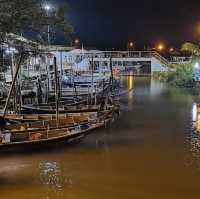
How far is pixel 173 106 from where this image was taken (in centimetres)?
3628

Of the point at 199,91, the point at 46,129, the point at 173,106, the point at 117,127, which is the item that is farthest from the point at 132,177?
the point at 199,91

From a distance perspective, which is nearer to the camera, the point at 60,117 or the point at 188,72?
the point at 60,117

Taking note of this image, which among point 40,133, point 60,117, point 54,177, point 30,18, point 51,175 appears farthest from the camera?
point 60,117

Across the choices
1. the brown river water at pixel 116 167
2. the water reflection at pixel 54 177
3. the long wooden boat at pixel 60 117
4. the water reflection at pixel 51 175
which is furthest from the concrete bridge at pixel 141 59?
the water reflection at pixel 54 177

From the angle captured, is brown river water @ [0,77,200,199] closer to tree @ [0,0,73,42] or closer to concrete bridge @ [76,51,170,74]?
tree @ [0,0,73,42]

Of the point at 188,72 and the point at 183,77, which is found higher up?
the point at 188,72

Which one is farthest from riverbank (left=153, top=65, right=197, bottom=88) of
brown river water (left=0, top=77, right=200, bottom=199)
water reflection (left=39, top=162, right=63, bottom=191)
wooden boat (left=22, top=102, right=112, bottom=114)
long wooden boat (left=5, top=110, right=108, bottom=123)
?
water reflection (left=39, top=162, right=63, bottom=191)

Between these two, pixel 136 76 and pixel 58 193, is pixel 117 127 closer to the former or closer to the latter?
pixel 58 193

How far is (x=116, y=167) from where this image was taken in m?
17.8

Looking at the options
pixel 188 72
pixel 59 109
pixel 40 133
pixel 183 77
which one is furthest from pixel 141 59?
pixel 40 133

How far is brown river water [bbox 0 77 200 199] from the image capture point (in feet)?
49.4

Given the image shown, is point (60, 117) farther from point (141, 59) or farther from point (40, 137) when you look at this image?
point (141, 59)

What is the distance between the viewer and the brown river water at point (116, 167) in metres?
15.1

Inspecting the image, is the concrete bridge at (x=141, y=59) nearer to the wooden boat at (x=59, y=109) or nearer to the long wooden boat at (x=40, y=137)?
the wooden boat at (x=59, y=109)
